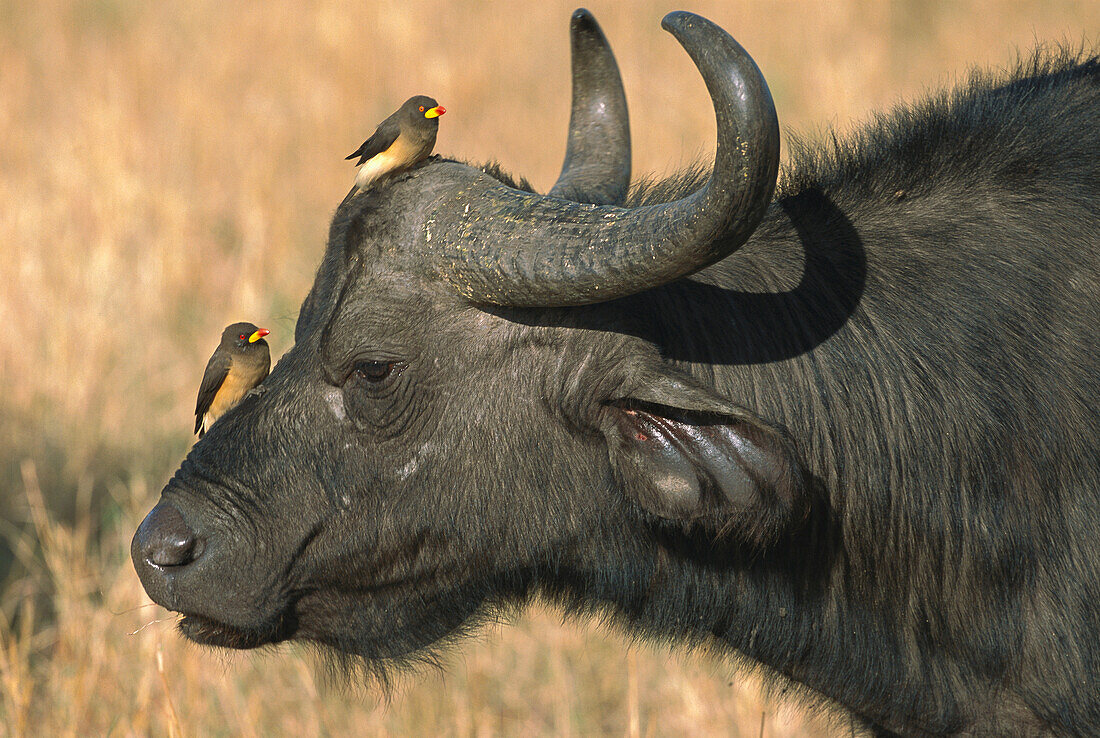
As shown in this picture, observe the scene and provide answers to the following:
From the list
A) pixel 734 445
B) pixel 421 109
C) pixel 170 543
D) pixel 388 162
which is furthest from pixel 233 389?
pixel 734 445

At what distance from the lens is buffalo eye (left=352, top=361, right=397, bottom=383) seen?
3.10m

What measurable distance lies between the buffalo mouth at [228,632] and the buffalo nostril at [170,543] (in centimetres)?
20

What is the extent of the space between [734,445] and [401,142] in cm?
125

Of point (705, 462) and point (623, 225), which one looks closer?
point (623, 225)

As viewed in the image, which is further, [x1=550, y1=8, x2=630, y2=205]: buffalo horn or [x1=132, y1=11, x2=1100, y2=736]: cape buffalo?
[x1=550, y1=8, x2=630, y2=205]: buffalo horn

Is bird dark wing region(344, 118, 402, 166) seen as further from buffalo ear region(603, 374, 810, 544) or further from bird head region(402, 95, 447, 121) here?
buffalo ear region(603, 374, 810, 544)

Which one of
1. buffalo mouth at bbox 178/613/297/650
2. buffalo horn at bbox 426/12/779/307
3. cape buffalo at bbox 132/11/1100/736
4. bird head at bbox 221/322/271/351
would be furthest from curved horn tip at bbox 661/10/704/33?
buffalo mouth at bbox 178/613/297/650

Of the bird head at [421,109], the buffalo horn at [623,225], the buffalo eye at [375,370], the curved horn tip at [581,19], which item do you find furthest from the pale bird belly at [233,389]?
the curved horn tip at [581,19]

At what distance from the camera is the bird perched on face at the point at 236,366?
134 inches

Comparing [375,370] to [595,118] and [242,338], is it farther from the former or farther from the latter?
[595,118]

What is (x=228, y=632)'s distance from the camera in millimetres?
3260

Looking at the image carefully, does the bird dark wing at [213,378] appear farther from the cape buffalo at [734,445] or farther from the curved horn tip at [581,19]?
the curved horn tip at [581,19]

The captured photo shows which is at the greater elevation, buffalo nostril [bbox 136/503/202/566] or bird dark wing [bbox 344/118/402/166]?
bird dark wing [bbox 344/118/402/166]

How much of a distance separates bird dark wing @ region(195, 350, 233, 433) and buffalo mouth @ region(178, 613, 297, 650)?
0.59m
